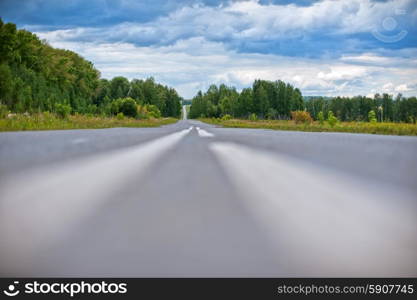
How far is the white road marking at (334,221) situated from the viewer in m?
4.13

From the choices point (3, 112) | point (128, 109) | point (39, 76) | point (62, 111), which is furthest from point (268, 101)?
point (3, 112)

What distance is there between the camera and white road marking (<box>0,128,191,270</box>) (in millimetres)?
4844

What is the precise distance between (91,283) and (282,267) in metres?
1.53

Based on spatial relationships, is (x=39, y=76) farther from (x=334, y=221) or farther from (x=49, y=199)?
(x=334, y=221)

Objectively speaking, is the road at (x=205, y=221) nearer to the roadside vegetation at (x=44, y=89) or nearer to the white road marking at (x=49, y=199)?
the white road marking at (x=49, y=199)

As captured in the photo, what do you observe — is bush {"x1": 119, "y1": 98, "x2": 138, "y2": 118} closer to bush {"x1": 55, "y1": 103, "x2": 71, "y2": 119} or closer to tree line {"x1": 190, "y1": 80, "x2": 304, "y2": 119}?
bush {"x1": 55, "y1": 103, "x2": 71, "y2": 119}

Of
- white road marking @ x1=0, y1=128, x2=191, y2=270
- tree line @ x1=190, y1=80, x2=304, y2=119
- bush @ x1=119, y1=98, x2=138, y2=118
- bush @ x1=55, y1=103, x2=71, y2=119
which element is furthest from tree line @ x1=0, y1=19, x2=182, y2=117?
tree line @ x1=190, y1=80, x2=304, y2=119

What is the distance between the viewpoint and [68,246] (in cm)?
462

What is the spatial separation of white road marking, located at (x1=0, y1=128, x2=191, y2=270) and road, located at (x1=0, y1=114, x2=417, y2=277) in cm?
2

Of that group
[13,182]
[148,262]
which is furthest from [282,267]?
[13,182]

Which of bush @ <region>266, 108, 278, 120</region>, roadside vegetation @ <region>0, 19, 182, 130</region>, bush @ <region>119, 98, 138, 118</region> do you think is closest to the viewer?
roadside vegetation @ <region>0, 19, 182, 130</region>

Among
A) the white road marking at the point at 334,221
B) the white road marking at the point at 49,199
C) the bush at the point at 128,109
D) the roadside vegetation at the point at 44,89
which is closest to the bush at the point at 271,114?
the roadside vegetation at the point at 44,89

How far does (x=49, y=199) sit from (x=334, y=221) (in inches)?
160

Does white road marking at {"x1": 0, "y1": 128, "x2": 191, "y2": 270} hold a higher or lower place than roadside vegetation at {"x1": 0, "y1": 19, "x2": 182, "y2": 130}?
lower
